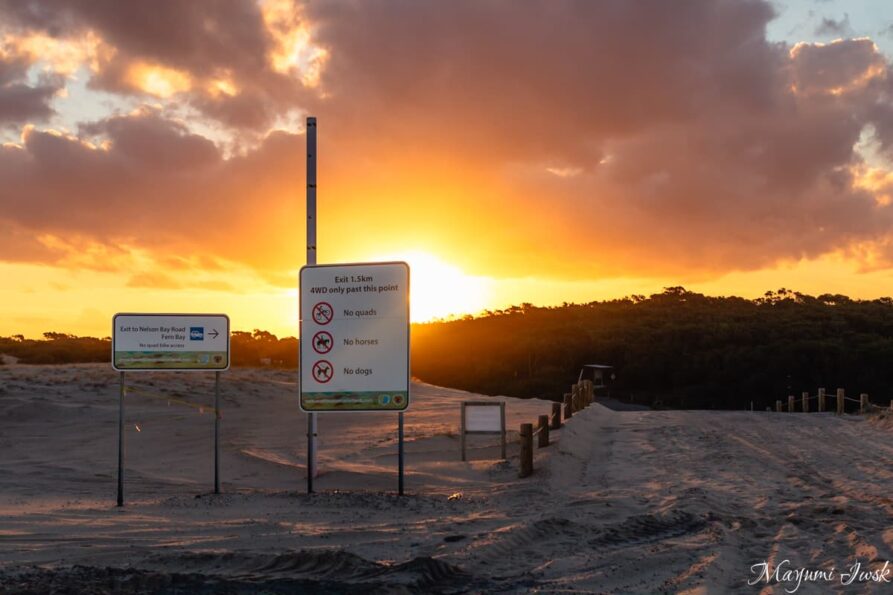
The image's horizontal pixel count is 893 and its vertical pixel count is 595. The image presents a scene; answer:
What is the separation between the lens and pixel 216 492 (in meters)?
13.4

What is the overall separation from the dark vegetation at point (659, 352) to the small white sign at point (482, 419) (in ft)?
122

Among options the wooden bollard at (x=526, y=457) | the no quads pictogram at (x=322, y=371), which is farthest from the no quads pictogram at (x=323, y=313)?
the wooden bollard at (x=526, y=457)

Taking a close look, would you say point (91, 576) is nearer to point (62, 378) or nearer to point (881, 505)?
point (881, 505)

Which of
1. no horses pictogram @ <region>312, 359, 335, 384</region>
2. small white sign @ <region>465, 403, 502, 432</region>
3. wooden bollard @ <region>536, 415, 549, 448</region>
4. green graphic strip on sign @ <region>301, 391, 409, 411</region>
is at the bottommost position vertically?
wooden bollard @ <region>536, 415, 549, 448</region>

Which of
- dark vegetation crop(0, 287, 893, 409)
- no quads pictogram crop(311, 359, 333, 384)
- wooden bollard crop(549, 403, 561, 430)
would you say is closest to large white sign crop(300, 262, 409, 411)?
no quads pictogram crop(311, 359, 333, 384)

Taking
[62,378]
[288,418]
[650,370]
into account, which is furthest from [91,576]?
[650,370]

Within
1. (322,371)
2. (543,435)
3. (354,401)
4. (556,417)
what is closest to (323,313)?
(322,371)

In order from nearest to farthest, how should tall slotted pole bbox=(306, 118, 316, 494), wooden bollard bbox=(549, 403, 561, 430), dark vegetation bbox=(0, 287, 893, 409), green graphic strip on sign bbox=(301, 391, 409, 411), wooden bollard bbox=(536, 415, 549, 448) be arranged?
green graphic strip on sign bbox=(301, 391, 409, 411), tall slotted pole bbox=(306, 118, 316, 494), wooden bollard bbox=(536, 415, 549, 448), wooden bollard bbox=(549, 403, 561, 430), dark vegetation bbox=(0, 287, 893, 409)

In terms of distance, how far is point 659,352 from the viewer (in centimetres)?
7138

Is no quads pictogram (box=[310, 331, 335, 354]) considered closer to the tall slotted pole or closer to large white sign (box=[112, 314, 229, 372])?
large white sign (box=[112, 314, 229, 372])

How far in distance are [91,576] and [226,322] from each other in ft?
21.3

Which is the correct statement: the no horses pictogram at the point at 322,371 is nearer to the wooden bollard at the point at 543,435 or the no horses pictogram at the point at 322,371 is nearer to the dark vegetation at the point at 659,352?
the wooden bollard at the point at 543,435

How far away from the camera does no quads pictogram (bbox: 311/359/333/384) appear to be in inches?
509

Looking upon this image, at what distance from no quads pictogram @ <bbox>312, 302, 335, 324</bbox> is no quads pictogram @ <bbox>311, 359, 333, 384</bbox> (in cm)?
60
